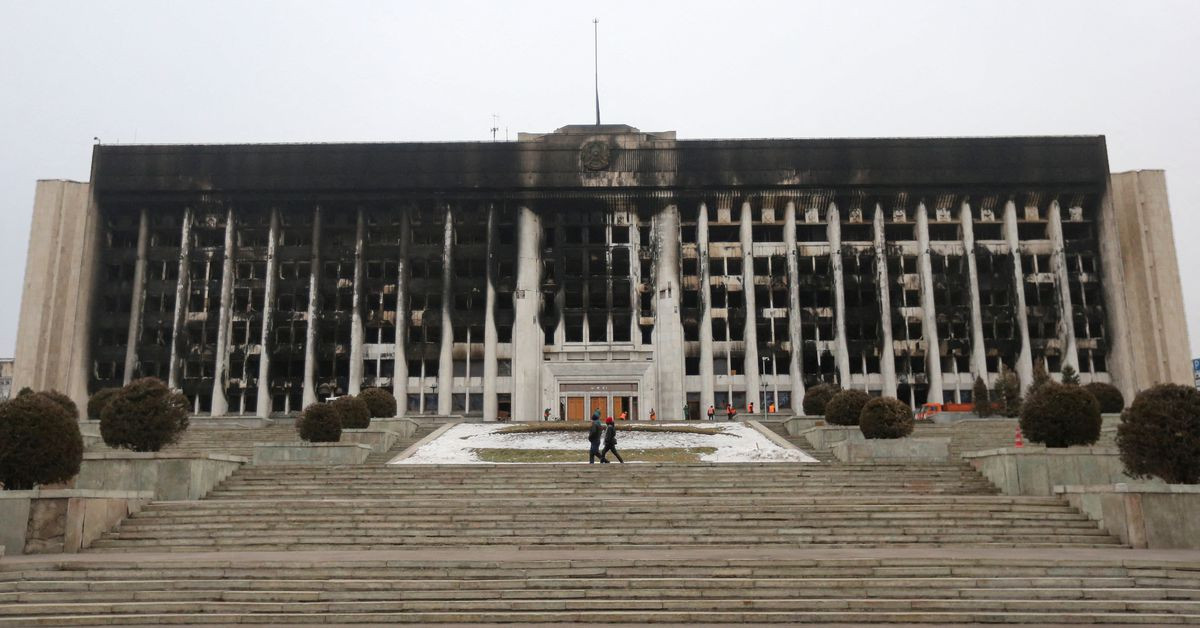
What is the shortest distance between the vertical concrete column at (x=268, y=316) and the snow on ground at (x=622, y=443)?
23113 millimetres

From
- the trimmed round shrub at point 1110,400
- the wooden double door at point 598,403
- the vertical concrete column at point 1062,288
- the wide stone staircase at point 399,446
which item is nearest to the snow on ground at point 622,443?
the wide stone staircase at point 399,446

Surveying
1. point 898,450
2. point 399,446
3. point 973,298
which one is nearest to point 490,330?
point 399,446

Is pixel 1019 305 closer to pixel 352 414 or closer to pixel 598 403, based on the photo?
pixel 598 403

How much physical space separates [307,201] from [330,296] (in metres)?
6.49

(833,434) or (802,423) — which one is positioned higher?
(802,423)

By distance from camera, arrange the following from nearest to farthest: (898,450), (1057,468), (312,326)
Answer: (1057,468) → (898,450) → (312,326)

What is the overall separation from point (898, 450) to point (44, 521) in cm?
2166

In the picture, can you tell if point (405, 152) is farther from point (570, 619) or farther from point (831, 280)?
point (570, 619)

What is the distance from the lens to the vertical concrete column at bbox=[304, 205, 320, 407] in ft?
193

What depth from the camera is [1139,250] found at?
197 ft

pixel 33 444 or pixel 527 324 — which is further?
pixel 527 324

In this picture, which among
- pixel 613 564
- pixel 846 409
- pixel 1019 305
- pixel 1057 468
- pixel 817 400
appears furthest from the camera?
pixel 1019 305

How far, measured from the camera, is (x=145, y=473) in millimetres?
21953

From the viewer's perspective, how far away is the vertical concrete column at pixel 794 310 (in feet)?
191
